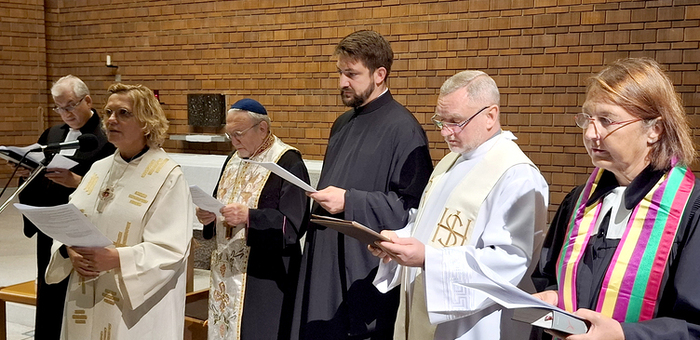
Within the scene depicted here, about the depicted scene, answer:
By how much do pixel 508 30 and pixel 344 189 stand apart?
405 centimetres

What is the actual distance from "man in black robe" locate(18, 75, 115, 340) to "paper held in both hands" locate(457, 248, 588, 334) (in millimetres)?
2886

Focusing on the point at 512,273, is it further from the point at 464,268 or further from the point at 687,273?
the point at 687,273

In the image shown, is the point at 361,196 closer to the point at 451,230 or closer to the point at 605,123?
the point at 451,230

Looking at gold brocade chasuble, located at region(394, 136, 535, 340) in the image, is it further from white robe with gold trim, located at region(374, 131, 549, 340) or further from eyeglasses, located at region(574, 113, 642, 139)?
eyeglasses, located at region(574, 113, 642, 139)

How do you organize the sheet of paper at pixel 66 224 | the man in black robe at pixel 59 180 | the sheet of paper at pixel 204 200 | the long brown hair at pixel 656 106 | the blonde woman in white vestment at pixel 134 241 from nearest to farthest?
the long brown hair at pixel 656 106, the sheet of paper at pixel 66 224, the blonde woman in white vestment at pixel 134 241, the sheet of paper at pixel 204 200, the man in black robe at pixel 59 180

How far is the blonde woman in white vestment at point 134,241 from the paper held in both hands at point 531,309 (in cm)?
176

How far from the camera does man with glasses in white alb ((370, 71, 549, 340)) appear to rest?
2.37 meters

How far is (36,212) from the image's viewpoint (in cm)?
264

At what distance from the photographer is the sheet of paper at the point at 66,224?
8.67 ft

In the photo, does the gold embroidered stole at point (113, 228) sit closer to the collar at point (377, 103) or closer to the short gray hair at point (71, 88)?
the collar at point (377, 103)

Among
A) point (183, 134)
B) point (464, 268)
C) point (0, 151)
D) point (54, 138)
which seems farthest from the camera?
point (183, 134)

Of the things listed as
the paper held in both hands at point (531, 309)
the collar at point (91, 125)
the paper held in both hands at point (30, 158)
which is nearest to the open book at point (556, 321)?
the paper held in both hands at point (531, 309)

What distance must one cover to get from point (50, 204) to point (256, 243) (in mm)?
1428

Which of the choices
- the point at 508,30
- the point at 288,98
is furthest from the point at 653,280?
the point at 288,98
